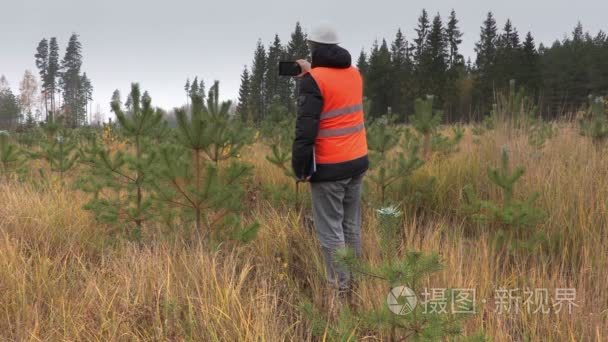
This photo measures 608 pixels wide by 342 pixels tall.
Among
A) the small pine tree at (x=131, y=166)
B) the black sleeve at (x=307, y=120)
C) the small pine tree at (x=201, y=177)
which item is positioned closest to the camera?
the black sleeve at (x=307, y=120)

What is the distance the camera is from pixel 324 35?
3227mm

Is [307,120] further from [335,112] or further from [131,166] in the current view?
[131,166]

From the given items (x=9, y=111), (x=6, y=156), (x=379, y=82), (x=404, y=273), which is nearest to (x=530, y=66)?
(x=379, y=82)

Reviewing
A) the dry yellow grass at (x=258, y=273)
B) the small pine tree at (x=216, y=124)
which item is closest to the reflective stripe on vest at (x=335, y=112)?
the small pine tree at (x=216, y=124)

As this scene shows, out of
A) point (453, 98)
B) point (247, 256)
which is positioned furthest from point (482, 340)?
point (453, 98)

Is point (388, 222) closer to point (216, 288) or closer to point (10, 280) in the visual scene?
point (216, 288)

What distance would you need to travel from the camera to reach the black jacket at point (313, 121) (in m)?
3.17

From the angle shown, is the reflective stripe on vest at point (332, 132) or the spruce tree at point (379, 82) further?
the spruce tree at point (379, 82)

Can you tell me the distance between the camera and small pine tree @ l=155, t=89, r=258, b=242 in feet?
12.1

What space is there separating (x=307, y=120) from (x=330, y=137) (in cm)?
26

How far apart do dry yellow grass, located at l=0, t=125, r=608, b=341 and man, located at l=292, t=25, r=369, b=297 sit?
1.65 feet

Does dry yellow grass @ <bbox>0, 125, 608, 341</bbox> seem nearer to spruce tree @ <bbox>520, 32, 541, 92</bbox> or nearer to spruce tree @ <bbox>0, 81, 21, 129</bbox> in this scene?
spruce tree @ <bbox>520, 32, 541, 92</bbox>

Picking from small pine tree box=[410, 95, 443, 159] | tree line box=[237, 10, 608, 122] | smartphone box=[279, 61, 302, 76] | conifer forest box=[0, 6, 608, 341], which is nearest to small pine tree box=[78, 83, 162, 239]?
conifer forest box=[0, 6, 608, 341]

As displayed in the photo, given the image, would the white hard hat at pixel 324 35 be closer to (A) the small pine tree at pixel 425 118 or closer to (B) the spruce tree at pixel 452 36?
(A) the small pine tree at pixel 425 118
